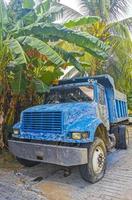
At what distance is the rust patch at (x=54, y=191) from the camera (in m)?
5.15

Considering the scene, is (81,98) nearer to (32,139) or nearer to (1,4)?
(32,139)

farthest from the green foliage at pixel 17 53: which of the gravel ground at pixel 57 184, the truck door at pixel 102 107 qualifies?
the gravel ground at pixel 57 184

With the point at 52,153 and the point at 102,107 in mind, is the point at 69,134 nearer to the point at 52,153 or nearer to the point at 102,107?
the point at 52,153

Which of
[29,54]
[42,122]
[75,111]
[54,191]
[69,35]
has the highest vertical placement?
[69,35]

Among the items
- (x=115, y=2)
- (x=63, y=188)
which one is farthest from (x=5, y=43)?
(x=115, y=2)

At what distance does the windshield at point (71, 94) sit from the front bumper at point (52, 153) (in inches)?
72.5

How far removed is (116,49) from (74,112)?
32.3ft

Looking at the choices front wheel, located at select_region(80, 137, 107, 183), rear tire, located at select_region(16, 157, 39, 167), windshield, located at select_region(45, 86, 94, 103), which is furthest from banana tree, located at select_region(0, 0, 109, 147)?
front wheel, located at select_region(80, 137, 107, 183)

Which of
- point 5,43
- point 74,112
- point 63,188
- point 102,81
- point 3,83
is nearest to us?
point 63,188

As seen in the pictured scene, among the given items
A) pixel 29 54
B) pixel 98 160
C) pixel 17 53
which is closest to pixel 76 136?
pixel 98 160

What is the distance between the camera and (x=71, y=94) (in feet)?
24.4

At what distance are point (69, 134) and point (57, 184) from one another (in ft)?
3.87

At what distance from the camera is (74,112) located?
245 inches

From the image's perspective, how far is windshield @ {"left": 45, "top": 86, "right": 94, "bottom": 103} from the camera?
284 inches
